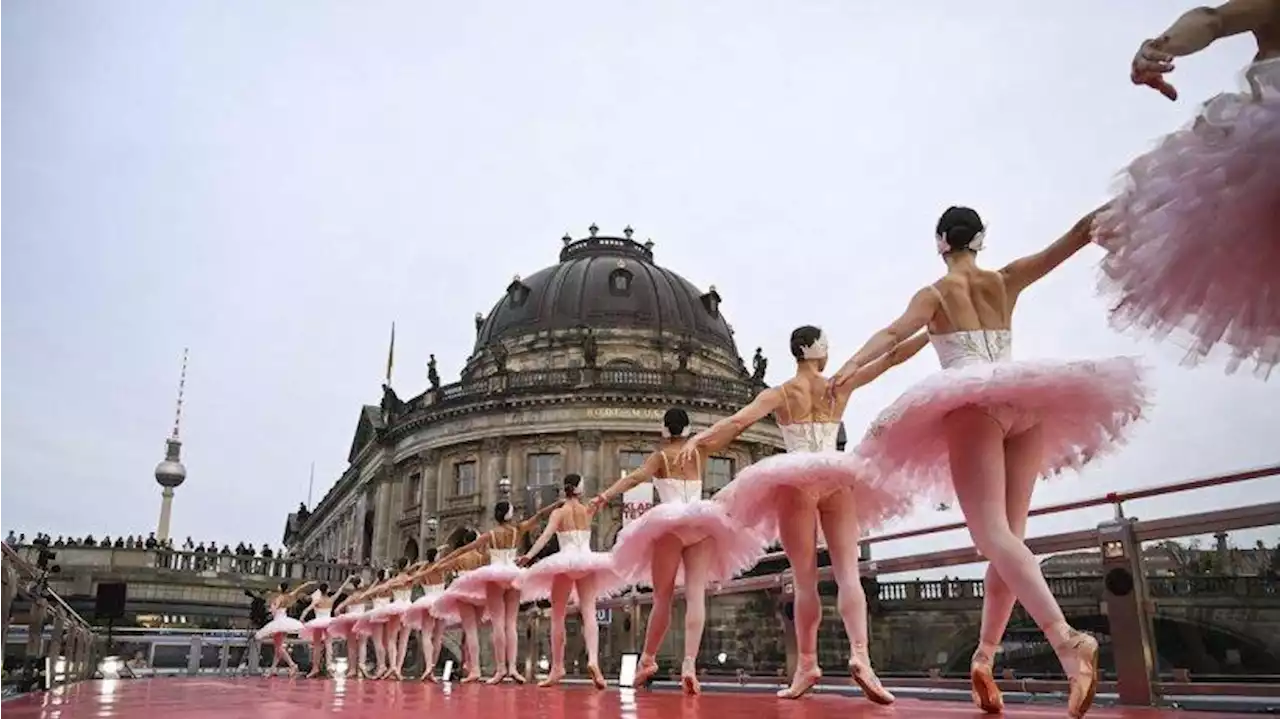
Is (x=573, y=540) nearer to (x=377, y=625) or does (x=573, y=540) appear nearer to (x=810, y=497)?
(x=810, y=497)

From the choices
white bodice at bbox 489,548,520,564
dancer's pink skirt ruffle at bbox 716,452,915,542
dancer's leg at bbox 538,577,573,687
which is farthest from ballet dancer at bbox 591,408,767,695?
white bodice at bbox 489,548,520,564

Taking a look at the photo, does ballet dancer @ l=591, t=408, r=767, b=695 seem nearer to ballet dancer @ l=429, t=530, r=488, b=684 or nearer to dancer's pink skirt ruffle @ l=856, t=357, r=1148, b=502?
dancer's pink skirt ruffle @ l=856, t=357, r=1148, b=502

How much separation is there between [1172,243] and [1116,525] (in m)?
3.88

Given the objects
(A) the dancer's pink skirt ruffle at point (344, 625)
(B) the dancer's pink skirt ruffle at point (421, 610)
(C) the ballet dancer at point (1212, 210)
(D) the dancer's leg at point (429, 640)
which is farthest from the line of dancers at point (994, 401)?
(A) the dancer's pink skirt ruffle at point (344, 625)

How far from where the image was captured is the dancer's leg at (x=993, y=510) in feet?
13.3

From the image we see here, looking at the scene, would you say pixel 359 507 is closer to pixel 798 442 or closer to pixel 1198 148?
pixel 798 442

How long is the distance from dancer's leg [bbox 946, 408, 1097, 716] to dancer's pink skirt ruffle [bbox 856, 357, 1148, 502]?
0.34ft

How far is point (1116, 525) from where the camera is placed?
20.0 ft

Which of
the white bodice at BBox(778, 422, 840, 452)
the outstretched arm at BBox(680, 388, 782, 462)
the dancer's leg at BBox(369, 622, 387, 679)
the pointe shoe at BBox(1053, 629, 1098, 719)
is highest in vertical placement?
the outstretched arm at BBox(680, 388, 782, 462)

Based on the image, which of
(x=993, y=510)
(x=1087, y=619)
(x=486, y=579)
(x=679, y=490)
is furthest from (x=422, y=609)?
(x=993, y=510)

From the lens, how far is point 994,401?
434 centimetres

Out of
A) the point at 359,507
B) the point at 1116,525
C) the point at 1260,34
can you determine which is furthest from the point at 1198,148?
the point at 359,507

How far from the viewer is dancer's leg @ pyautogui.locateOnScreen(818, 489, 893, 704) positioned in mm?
6215

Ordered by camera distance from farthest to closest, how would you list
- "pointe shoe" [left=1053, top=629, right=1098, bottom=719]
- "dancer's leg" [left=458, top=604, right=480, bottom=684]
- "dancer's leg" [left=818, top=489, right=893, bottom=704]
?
"dancer's leg" [left=458, top=604, right=480, bottom=684] → "dancer's leg" [left=818, top=489, right=893, bottom=704] → "pointe shoe" [left=1053, top=629, right=1098, bottom=719]
